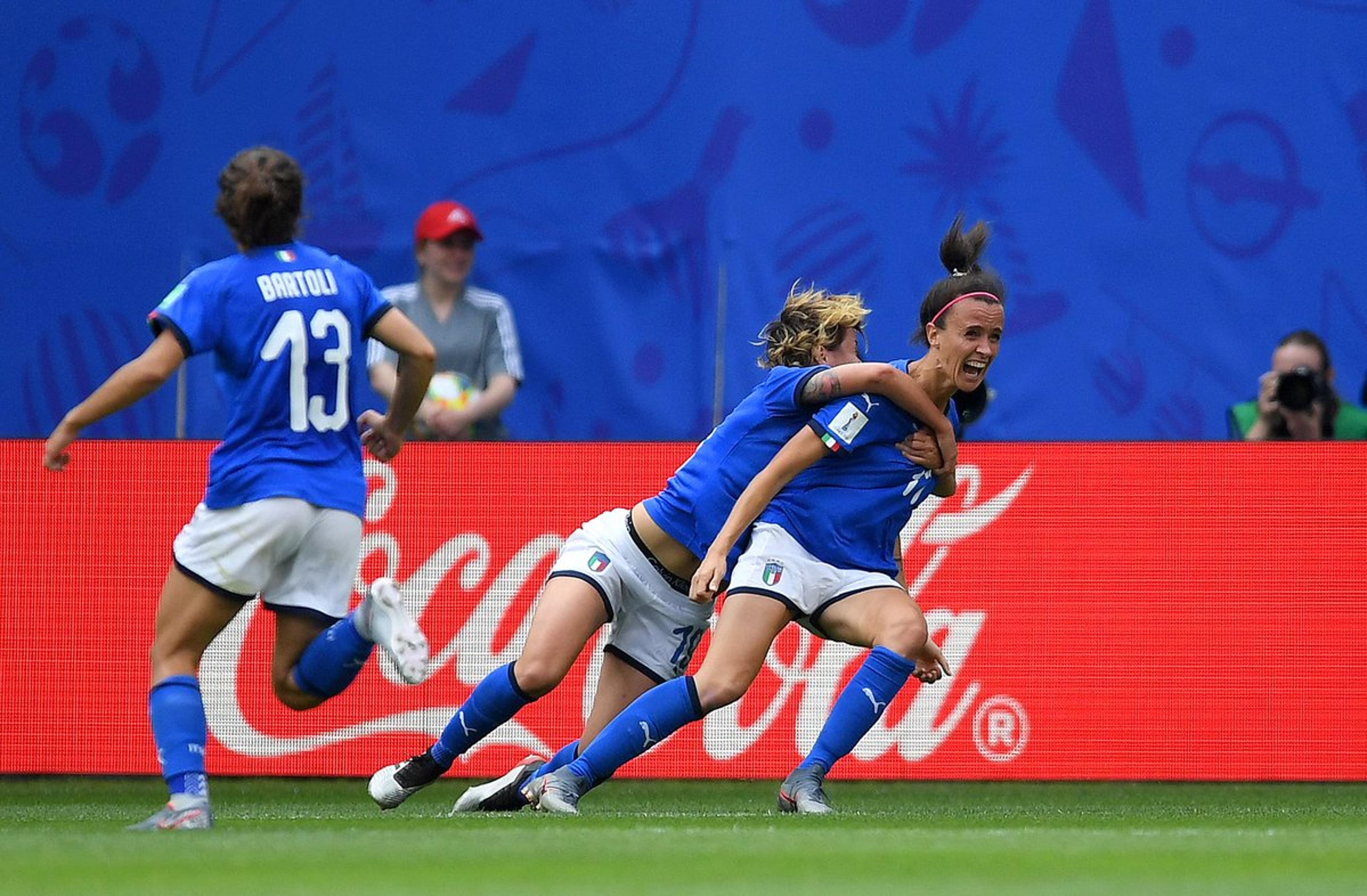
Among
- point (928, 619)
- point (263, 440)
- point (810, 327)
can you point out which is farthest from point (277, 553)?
point (928, 619)

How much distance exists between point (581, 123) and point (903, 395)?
13.6 ft

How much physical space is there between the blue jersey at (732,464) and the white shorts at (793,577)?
127 millimetres

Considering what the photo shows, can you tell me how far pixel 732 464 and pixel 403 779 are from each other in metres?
1.32

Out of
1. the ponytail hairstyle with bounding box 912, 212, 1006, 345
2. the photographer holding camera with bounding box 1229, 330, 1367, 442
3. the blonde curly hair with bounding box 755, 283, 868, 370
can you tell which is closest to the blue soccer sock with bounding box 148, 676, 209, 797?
the blonde curly hair with bounding box 755, 283, 868, 370

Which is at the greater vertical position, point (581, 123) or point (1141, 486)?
point (581, 123)

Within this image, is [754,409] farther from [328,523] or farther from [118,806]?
[118,806]

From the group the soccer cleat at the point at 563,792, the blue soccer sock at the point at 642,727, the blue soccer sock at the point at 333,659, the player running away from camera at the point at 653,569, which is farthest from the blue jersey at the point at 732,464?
the blue soccer sock at the point at 333,659

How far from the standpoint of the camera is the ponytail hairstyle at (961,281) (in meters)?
6.28

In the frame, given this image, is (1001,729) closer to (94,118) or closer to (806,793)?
(806,793)

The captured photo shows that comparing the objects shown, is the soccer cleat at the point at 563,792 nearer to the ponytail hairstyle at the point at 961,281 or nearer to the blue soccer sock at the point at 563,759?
the blue soccer sock at the point at 563,759

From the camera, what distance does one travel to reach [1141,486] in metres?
7.95

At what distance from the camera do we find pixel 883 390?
6102mm

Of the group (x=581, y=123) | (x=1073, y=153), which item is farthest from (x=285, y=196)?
(x=1073, y=153)

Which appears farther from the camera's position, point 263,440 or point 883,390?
point 883,390
